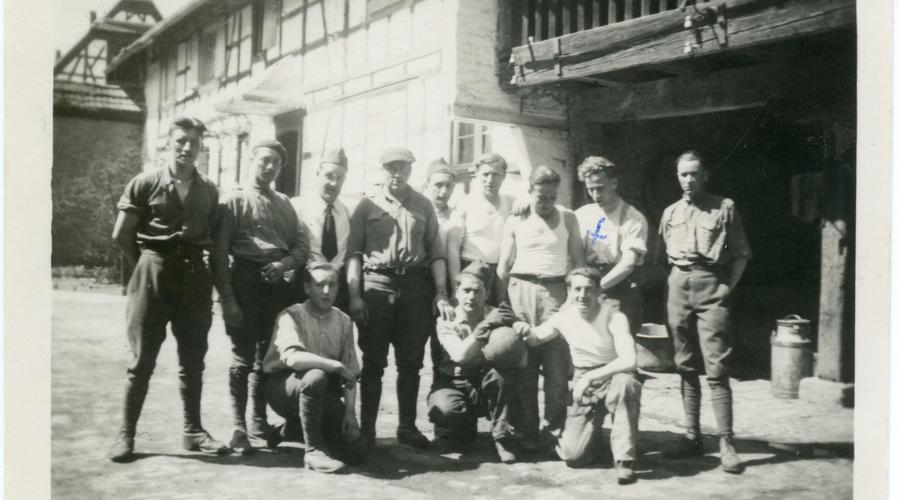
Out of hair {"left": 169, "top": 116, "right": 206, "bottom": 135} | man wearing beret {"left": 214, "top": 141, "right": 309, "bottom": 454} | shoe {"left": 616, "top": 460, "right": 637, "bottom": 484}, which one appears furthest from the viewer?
man wearing beret {"left": 214, "top": 141, "right": 309, "bottom": 454}

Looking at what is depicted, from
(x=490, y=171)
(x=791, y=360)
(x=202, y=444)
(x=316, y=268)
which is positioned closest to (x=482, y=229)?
(x=490, y=171)

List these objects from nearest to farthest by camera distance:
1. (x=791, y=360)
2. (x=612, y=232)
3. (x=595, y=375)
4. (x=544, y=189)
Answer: (x=595, y=375) → (x=544, y=189) → (x=612, y=232) → (x=791, y=360)

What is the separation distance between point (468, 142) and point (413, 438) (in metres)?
4.20

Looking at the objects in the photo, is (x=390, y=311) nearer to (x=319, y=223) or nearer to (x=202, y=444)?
(x=319, y=223)

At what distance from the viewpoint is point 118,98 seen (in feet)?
27.8

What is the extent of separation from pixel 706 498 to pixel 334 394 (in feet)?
6.15

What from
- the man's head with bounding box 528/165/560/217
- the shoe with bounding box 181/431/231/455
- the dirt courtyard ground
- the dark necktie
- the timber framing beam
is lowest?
the dirt courtyard ground

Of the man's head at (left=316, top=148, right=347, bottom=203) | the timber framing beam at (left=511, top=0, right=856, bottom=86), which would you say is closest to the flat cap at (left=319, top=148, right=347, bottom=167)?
the man's head at (left=316, top=148, right=347, bottom=203)

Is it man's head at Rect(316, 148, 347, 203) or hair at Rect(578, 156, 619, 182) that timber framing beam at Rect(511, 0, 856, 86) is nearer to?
hair at Rect(578, 156, 619, 182)

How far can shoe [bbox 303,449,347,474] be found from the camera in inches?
142

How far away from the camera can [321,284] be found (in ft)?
12.6

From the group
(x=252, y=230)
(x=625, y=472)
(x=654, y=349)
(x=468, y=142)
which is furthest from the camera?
(x=468, y=142)

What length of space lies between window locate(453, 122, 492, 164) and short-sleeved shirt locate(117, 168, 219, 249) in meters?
4.05

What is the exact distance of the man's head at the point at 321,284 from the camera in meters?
3.85
